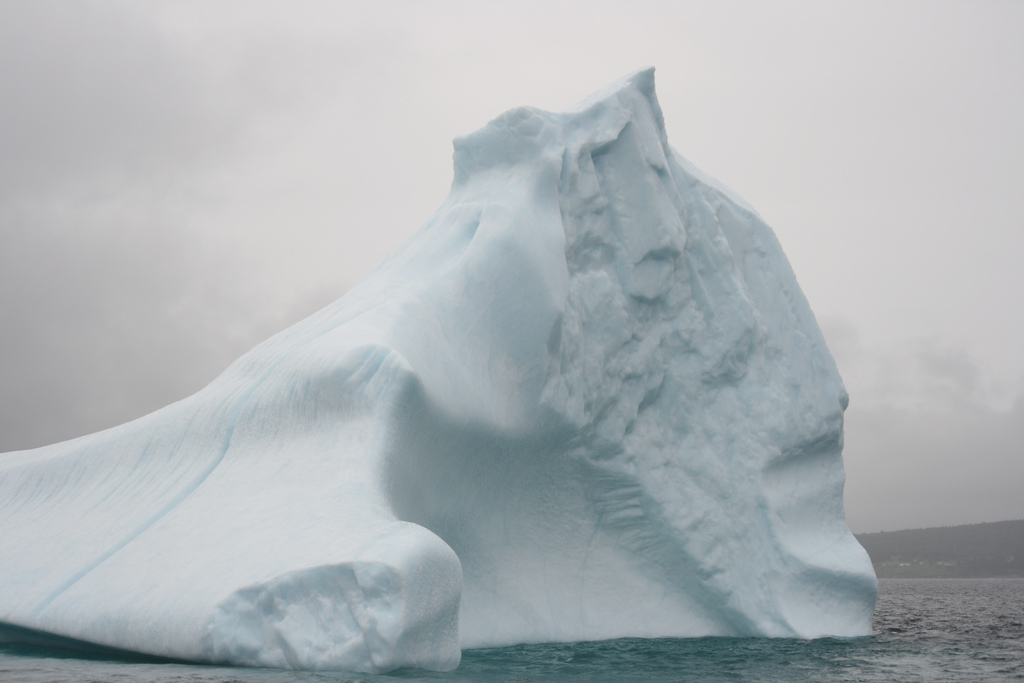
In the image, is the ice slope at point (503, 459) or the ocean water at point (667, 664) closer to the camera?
the ocean water at point (667, 664)

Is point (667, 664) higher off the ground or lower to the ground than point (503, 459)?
lower

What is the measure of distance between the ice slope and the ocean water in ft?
0.83

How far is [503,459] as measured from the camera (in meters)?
9.02

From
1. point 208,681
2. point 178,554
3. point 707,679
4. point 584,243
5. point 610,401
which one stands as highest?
point 584,243

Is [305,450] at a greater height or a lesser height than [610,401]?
lesser

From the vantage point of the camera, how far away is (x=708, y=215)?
1179 centimetres

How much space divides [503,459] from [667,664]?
105 inches

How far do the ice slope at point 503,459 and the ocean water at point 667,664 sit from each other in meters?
0.25

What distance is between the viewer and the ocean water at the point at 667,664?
16.2ft

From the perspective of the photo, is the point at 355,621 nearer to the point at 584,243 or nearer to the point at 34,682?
the point at 34,682

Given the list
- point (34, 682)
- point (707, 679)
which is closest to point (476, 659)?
point (707, 679)

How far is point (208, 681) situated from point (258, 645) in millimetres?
669

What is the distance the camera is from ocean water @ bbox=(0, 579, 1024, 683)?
494 cm

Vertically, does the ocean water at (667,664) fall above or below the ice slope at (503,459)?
below
